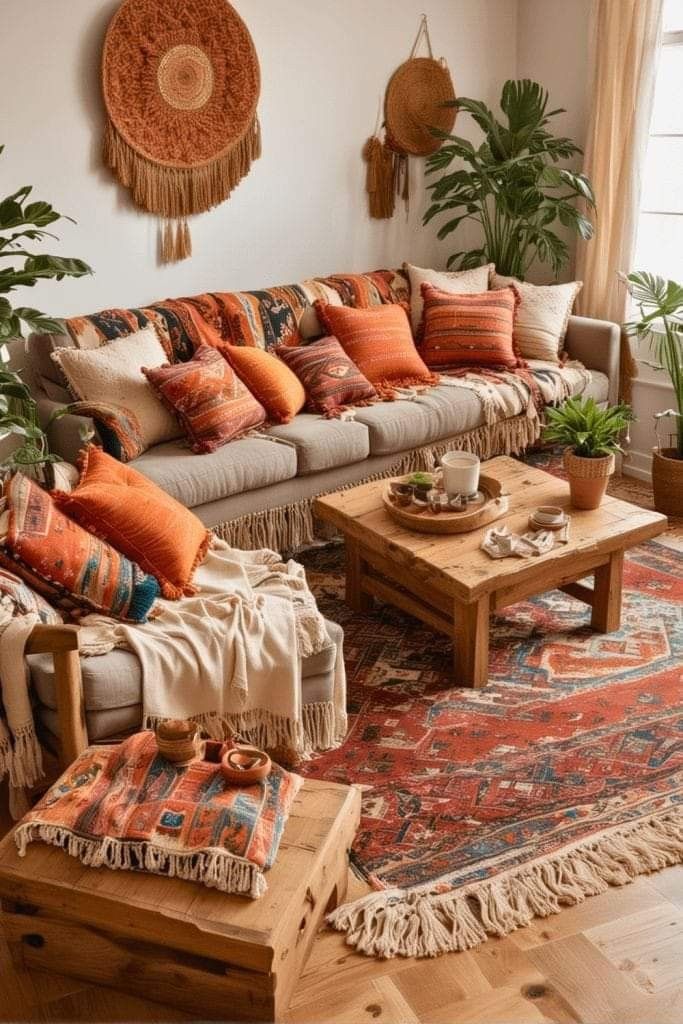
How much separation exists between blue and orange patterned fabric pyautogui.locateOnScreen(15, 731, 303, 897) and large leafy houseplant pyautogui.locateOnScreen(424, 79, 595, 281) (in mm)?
3381

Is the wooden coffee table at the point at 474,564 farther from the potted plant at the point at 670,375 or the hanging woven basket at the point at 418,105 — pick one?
the hanging woven basket at the point at 418,105

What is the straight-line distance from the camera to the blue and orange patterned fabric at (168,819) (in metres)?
1.85

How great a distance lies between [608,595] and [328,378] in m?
1.45

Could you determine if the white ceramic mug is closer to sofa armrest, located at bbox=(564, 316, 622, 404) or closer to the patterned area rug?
the patterned area rug

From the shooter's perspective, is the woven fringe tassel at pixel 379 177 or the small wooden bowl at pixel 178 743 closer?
the small wooden bowl at pixel 178 743

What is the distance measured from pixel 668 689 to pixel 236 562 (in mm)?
1289

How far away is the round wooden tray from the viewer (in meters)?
3.06

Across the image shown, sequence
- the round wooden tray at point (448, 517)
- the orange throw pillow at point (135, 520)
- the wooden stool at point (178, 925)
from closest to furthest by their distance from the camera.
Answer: the wooden stool at point (178, 925) < the orange throw pillow at point (135, 520) < the round wooden tray at point (448, 517)

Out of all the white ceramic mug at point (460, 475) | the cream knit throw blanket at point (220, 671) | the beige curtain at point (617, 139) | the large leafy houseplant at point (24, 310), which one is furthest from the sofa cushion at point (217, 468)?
the beige curtain at point (617, 139)

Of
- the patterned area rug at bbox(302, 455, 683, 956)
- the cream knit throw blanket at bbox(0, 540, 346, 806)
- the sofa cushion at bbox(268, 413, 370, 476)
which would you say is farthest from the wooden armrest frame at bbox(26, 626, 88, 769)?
the sofa cushion at bbox(268, 413, 370, 476)

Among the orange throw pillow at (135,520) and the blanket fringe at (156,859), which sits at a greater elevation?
the orange throw pillow at (135,520)

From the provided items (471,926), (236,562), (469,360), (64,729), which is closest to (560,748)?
(471,926)

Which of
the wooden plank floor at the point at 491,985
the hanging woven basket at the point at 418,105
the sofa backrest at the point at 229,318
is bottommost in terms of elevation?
the wooden plank floor at the point at 491,985

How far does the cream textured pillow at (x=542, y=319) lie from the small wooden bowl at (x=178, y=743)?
3077mm
